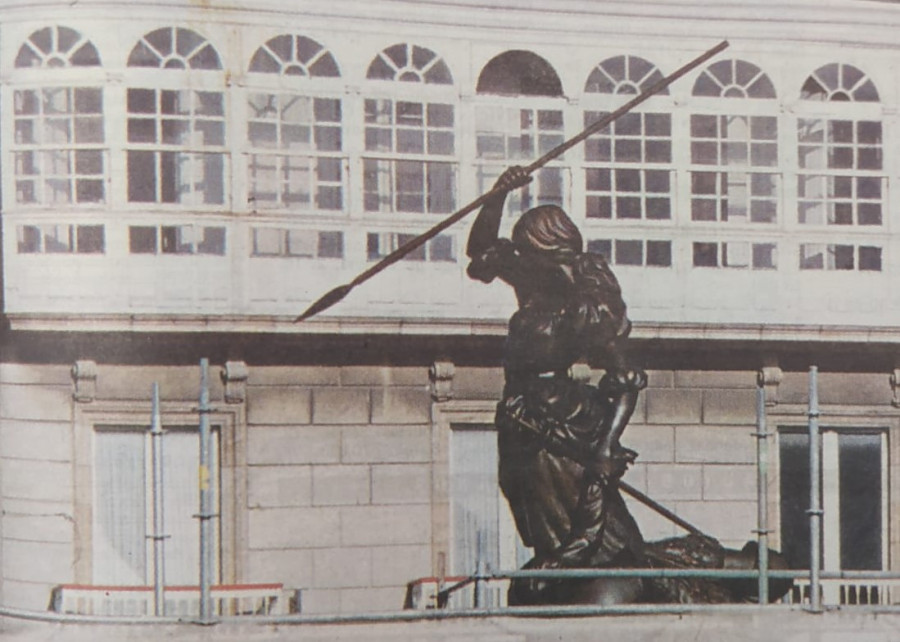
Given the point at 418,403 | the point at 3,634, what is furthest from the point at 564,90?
the point at 3,634

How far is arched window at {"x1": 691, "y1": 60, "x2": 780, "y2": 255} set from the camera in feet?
18.1

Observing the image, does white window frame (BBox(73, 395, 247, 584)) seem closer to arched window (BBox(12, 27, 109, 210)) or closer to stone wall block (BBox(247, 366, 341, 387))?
stone wall block (BBox(247, 366, 341, 387))

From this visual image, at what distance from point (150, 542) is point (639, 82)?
245 centimetres

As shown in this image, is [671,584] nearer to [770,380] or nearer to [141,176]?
[770,380]

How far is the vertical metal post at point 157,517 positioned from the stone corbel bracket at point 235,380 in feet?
0.84

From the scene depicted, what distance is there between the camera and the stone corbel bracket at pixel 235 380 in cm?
530

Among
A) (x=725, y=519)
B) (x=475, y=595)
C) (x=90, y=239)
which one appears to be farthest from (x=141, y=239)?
(x=725, y=519)

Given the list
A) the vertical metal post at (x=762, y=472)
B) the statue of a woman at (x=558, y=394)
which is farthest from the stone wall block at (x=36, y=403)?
the vertical metal post at (x=762, y=472)

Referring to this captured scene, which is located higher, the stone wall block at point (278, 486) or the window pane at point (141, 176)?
the window pane at point (141, 176)

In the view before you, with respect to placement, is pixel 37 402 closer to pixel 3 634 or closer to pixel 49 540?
pixel 49 540

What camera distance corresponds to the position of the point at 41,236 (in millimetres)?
5160

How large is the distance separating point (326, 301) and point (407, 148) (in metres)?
0.64

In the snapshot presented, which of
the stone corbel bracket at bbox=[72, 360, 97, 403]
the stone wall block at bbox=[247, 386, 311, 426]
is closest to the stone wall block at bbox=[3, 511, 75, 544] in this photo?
the stone corbel bracket at bbox=[72, 360, 97, 403]

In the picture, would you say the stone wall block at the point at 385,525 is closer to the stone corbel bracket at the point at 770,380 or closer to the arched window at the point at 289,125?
the arched window at the point at 289,125
